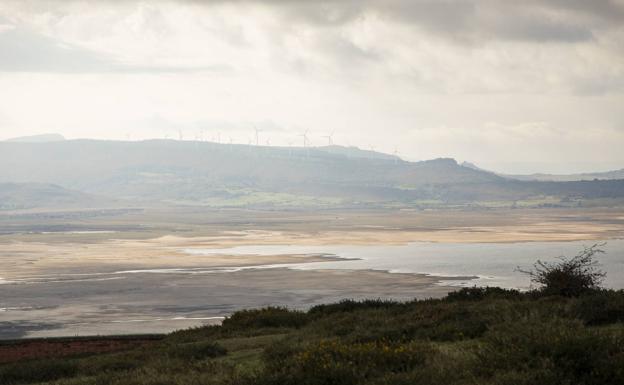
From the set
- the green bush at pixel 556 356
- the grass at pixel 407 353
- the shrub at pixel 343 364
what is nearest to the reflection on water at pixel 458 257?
the grass at pixel 407 353

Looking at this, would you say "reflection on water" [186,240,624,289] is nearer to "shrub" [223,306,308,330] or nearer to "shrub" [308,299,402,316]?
"shrub" [308,299,402,316]

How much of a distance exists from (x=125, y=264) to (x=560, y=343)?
256 feet

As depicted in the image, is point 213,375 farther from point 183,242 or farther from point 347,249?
point 183,242

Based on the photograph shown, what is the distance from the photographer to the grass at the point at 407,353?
42.2 feet

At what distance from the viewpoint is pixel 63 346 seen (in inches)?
1142

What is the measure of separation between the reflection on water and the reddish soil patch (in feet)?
127

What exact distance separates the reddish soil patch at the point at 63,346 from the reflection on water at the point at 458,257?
38580 mm

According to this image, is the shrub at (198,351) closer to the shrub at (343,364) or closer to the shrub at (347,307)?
the shrub at (343,364)

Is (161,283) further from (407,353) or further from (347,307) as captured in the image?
(407,353)

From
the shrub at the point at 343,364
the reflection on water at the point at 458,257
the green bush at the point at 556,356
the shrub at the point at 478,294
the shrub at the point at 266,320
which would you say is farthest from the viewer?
the reflection on water at the point at 458,257

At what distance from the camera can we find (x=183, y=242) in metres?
123

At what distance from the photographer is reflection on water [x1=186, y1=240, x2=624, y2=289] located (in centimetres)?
7069

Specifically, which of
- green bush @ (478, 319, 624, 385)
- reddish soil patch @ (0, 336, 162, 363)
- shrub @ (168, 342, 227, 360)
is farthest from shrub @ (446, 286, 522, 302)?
green bush @ (478, 319, 624, 385)

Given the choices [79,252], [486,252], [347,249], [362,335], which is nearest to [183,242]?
[79,252]
